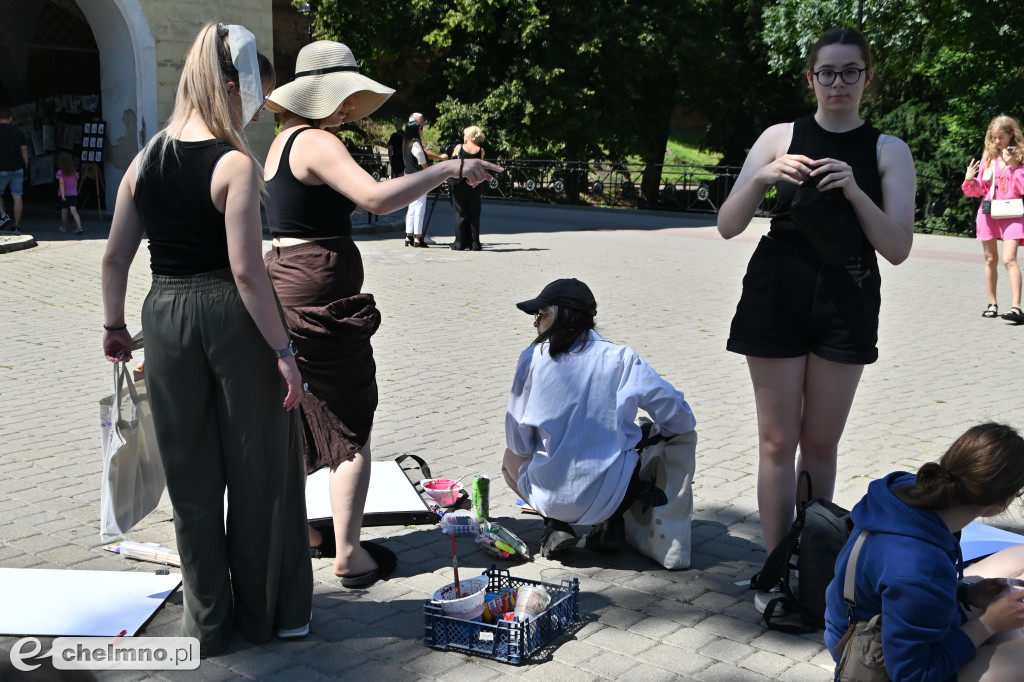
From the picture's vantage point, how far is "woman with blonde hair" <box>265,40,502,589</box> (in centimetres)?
367

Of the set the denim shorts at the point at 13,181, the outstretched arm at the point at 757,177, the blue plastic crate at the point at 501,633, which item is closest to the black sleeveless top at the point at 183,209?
the blue plastic crate at the point at 501,633

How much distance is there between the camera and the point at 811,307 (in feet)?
11.8

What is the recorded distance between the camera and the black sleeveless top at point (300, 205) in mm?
3637

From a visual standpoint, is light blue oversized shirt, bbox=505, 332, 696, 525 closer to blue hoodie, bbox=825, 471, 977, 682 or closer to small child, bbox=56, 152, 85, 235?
blue hoodie, bbox=825, 471, 977, 682

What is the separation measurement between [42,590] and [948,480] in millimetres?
3006

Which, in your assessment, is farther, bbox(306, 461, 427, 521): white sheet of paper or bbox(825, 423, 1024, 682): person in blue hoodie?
bbox(306, 461, 427, 521): white sheet of paper

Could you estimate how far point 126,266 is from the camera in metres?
3.34

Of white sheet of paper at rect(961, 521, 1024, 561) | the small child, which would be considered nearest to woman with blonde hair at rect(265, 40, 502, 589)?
white sheet of paper at rect(961, 521, 1024, 561)

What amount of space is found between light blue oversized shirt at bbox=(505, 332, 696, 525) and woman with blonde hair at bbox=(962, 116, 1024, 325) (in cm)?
702

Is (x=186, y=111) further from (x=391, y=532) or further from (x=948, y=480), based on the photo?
(x=948, y=480)

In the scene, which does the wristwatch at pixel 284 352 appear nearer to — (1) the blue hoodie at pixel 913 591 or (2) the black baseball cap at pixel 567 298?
(2) the black baseball cap at pixel 567 298

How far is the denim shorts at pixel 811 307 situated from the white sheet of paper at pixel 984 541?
926 millimetres

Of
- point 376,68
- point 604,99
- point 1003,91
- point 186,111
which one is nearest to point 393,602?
point 186,111

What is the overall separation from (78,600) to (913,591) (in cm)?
272
